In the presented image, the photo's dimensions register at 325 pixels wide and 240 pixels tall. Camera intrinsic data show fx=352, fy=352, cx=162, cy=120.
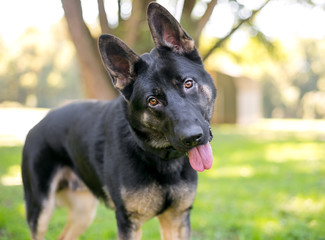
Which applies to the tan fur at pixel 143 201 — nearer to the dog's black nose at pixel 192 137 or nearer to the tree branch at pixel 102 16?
the dog's black nose at pixel 192 137

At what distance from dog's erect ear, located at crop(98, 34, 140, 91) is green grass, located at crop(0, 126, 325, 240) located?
2.39m

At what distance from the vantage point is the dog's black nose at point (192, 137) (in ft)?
7.66

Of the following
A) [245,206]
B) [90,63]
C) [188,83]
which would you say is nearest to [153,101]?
[188,83]

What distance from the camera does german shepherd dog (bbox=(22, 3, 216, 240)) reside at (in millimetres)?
2588

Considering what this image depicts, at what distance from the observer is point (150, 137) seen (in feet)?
9.29

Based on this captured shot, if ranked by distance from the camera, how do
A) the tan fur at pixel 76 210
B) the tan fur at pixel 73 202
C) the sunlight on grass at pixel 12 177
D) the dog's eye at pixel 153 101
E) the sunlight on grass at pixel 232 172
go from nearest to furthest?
the dog's eye at pixel 153 101 < the tan fur at pixel 73 202 < the tan fur at pixel 76 210 < the sunlight on grass at pixel 12 177 < the sunlight on grass at pixel 232 172

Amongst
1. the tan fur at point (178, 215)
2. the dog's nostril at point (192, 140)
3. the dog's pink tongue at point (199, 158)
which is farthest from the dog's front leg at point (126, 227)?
the dog's nostril at point (192, 140)

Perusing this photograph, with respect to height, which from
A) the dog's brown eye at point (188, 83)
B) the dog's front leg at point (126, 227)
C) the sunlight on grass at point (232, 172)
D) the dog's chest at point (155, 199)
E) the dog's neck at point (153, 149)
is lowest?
the sunlight on grass at point (232, 172)

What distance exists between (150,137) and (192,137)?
1.91 ft

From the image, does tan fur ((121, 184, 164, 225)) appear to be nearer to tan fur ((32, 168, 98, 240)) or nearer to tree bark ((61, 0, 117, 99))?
tan fur ((32, 168, 98, 240))

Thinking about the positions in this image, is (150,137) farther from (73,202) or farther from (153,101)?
(73,202)

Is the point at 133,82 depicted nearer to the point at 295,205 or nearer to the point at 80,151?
the point at 80,151

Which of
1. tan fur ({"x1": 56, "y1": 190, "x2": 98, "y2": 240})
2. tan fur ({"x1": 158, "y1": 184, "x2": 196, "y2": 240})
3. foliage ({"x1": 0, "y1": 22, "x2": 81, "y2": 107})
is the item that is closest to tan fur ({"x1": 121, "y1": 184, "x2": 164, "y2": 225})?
tan fur ({"x1": 158, "y1": 184, "x2": 196, "y2": 240})

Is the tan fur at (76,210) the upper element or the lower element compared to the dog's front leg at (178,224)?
lower
